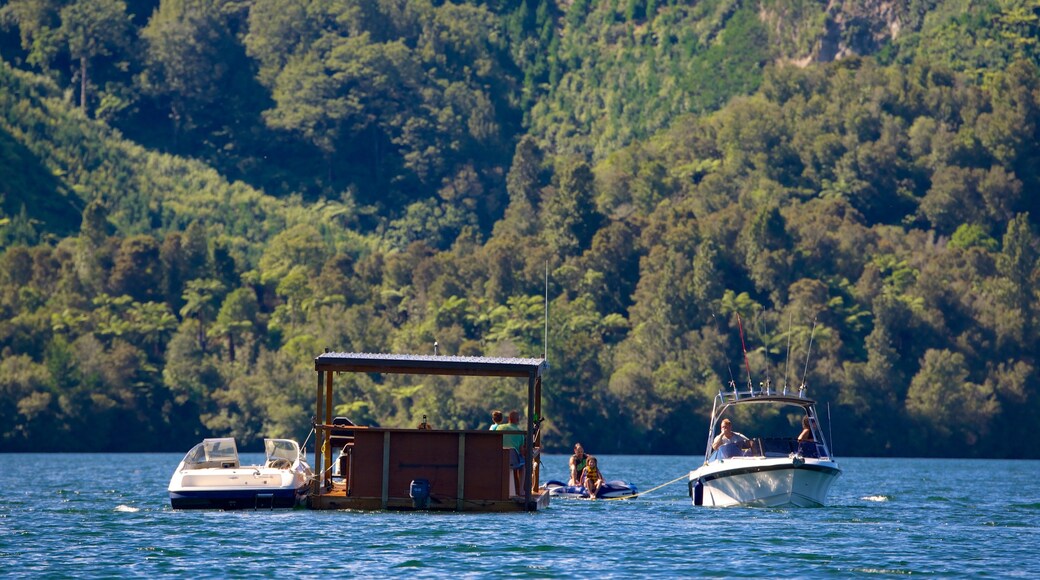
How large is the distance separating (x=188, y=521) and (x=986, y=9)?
144756 mm

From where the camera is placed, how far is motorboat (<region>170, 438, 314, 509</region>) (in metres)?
44.1

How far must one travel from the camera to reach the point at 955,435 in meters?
124

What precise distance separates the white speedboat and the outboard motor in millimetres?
8530

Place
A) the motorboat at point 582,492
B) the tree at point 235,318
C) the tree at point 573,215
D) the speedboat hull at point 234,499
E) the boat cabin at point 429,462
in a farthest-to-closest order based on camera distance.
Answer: the tree at point 573,215 < the tree at point 235,318 < the motorboat at point 582,492 < the speedboat hull at point 234,499 < the boat cabin at point 429,462

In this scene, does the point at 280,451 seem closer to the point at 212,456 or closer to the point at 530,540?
the point at 212,456

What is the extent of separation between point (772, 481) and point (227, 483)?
12599 millimetres

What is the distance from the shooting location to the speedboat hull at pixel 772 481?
156 feet

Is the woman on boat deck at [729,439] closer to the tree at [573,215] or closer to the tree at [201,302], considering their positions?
the tree at [201,302]

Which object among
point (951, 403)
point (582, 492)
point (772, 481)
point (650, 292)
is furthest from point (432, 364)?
point (650, 292)

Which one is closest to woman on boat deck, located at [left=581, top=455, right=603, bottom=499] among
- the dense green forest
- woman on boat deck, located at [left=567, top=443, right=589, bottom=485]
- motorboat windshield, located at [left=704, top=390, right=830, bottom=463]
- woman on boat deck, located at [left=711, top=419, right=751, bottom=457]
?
woman on boat deck, located at [left=567, top=443, right=589, bottom=485]

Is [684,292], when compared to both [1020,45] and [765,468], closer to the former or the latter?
[1020,45]

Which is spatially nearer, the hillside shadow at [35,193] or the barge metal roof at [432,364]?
the barge metal roof at [432,364]

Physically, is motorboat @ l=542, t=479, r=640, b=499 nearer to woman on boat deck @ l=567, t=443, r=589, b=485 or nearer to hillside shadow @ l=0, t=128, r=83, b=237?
woman on boat deck @ l=567, t=443, r=589, b=485

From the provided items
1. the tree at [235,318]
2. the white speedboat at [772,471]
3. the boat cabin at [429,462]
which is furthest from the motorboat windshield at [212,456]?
the tree at [235,318]
